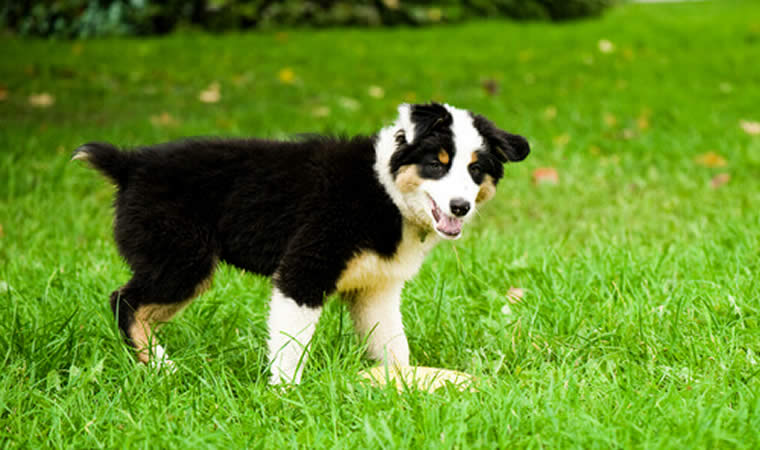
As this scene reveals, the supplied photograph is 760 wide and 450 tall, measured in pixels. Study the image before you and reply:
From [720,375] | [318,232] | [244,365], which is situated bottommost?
[244,365]

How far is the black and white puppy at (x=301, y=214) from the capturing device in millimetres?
2760

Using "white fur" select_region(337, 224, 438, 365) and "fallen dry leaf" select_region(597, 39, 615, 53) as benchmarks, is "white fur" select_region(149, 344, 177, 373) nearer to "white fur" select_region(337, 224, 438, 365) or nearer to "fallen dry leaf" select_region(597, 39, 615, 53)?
"white fur" select_region(337, 224, 438, 365)

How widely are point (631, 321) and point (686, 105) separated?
535 centimetres

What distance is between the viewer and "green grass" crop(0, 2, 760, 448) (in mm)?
2445

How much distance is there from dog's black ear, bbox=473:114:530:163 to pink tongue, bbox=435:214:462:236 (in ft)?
1.05

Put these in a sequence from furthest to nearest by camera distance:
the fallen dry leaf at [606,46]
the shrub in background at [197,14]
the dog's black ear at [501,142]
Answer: the shrub in background at [197,14] < the fallen dry leaf at [606,46] < the dog's black ear at [501,142]

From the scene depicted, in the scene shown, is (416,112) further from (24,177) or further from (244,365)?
(24,177)

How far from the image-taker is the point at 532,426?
2.35 meters

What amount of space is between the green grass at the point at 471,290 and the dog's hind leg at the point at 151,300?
9 centimetres

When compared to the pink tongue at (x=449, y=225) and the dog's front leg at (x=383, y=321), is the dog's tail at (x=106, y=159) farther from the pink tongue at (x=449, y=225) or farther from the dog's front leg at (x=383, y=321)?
the pink tongue at (x=449, y=225)

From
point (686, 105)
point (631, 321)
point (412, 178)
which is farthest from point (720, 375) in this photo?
point (686, 105)

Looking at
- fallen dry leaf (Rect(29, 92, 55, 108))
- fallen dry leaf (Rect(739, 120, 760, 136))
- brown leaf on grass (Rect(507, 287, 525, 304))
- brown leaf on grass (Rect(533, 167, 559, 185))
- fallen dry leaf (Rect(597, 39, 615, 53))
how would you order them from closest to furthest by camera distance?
1. brown leaf on grass (Rect(507, 287, 525, 304))
2. brown leaf on grass (Rect(533, 167, 559, 185))
3. fallen dry leaf (Rect(739, 120, 760, 136))
4. fallen dry leaf (Rect(29, 92, 55, 108))
5. fallen dry leaf (Rect(597, 39, 615, 53))

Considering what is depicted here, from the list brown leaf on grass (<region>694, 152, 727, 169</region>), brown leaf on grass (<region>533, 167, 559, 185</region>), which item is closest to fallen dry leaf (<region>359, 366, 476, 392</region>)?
brown leaf on grass (<region>533, 167, 559, 185</region>)

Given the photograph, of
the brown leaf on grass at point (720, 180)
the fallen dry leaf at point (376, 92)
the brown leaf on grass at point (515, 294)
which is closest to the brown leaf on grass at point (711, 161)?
the brown leaf on grass at point (720, 180)
